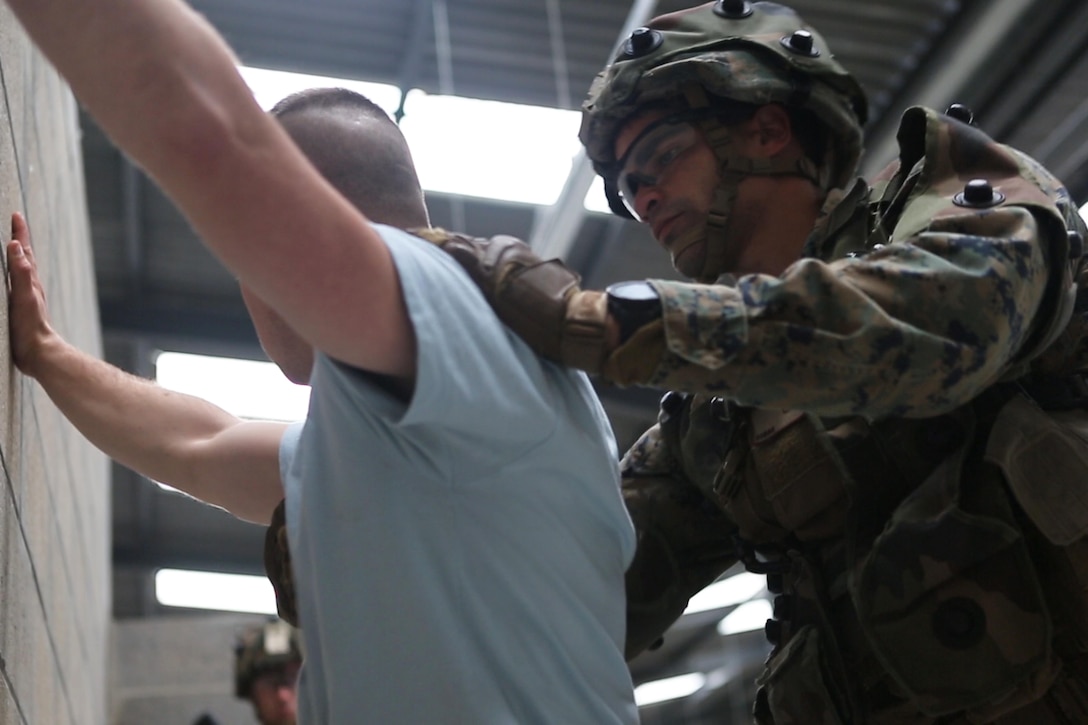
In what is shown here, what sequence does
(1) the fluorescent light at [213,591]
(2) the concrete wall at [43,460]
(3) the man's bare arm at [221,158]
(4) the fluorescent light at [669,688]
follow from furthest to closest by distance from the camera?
(1) the fluorescent light at [213,591] < (4) the fluorescent light at [669,688] < (2) the concrete wall at [43,460] < (3) the man's bare arm at [221,158]

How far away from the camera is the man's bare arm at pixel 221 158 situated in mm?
1029

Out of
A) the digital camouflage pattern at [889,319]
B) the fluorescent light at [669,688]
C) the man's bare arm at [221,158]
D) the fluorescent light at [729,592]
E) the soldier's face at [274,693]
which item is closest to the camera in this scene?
the man's bare arm at [221,158]

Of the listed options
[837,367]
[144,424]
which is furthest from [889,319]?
[144,424]

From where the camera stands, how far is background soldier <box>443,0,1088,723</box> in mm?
1409

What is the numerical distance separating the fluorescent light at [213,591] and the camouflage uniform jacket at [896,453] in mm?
10036

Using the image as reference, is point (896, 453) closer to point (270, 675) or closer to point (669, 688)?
point (270, 675)

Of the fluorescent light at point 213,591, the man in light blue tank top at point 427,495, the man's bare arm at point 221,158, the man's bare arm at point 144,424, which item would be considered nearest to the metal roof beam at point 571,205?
the man's bare arm at point 144,424

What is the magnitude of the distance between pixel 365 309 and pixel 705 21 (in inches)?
52.4

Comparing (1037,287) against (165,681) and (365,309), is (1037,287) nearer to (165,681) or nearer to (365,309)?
(365,309)

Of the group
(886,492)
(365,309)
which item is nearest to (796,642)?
(886,492)

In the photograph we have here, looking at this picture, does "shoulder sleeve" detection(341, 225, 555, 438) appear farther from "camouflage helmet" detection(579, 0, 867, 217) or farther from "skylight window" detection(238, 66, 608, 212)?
"skylight window" detection(238, 66, 608, 212)

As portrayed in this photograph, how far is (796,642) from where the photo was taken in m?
2.01

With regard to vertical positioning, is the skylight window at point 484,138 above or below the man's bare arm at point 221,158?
above

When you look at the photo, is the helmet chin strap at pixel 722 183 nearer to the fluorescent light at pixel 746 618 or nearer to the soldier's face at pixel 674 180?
A: the soldier's face at pixel 674 180
